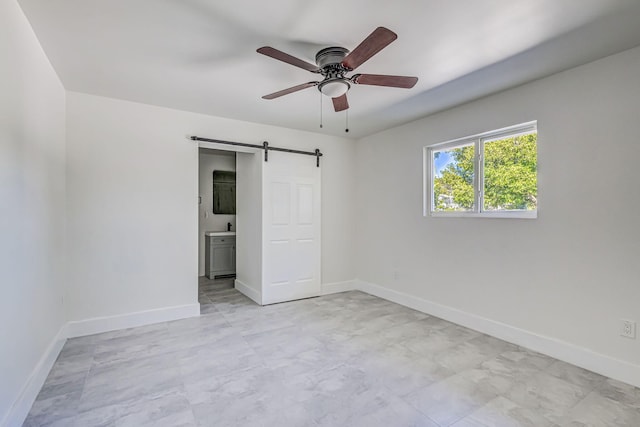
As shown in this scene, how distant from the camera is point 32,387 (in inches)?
77.8

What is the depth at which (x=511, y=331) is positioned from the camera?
2943 millimetres

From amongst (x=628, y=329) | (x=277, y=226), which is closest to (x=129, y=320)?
(x=277, y=226)

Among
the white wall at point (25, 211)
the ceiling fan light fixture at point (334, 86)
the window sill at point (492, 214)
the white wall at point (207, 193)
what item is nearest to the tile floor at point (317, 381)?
the white wall at point (25, 211)

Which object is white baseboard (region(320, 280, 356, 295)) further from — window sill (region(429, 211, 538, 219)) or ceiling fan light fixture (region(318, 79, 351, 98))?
ceiling fan light fixture (region(318, 79, 351, 98))

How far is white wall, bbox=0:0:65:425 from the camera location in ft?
5.35

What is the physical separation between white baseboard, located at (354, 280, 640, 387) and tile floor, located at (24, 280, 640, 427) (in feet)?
0.29

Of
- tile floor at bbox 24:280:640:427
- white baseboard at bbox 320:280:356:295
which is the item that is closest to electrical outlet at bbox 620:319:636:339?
tile floor at bbox 24:280:640:427

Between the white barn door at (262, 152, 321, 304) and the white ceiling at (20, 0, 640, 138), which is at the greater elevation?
the white ceiling at (20, 0, 640, 138)

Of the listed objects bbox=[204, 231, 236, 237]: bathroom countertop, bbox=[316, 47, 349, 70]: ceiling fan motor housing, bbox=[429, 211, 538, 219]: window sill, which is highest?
bbox=[316, 47, 349, 70]: ceiling fan motor housing

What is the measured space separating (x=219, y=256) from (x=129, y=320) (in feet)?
7.85

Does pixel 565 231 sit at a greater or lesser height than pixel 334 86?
lesser

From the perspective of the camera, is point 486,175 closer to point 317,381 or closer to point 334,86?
point 334,86

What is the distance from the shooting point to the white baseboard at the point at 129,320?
3.10m

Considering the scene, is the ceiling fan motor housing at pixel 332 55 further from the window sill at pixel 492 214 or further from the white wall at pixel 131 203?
the window sill at pixel 492 214
